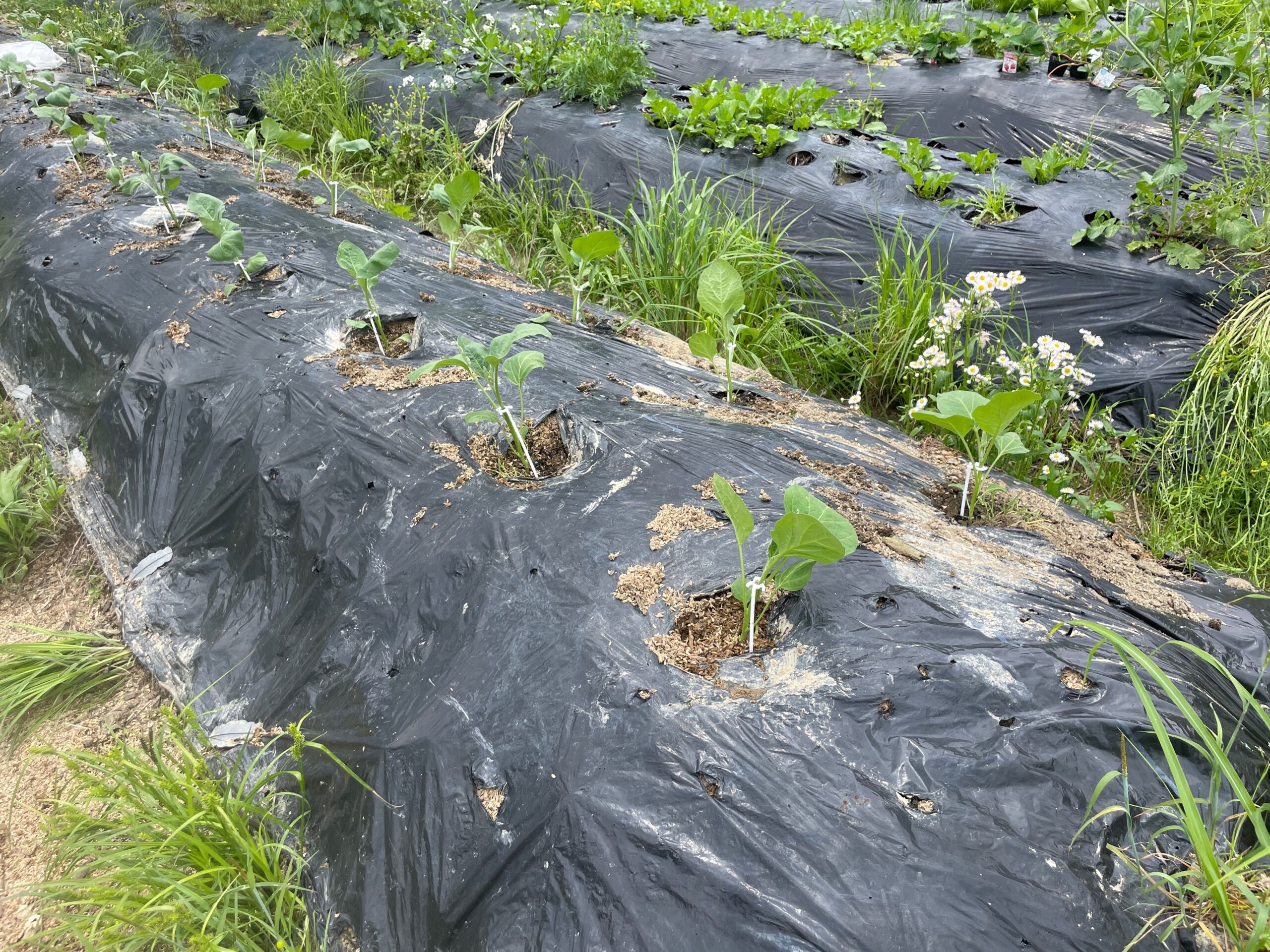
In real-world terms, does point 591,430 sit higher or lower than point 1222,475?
higher

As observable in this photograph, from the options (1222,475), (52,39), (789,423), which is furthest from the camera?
(52,39)

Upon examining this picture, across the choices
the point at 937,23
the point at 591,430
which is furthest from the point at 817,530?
the point at 937,23

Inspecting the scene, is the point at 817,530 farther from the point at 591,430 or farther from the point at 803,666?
the point at 591,430

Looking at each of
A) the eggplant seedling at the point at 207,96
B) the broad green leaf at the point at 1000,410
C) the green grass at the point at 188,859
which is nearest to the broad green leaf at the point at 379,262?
the green grass at the point at 188,859

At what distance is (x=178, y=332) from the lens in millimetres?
2197

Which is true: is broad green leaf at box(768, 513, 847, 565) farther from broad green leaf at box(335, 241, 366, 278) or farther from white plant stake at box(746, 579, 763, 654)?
broad green leaf at box(335, 241, 366, 278)

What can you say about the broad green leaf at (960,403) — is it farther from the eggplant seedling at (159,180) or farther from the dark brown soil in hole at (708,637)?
the eggplant seedling at (159,180)

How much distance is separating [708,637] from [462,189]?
177cm

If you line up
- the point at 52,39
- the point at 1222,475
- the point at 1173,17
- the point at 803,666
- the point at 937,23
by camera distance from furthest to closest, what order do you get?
the point at 52,39, the point at 937,23, the point at 1173,17, the point at 1222,475, the point at 803,666

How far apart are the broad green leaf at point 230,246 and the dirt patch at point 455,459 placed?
108cm

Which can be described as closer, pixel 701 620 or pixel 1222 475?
pixel 701 620

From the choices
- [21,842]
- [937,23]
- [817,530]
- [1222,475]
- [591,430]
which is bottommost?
[21,842]

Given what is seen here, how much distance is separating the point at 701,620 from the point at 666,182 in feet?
10.4

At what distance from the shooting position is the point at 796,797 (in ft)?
3.36
